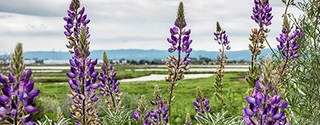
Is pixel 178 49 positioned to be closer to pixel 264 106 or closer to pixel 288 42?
pixel 288 42

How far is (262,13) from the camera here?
16.0ft

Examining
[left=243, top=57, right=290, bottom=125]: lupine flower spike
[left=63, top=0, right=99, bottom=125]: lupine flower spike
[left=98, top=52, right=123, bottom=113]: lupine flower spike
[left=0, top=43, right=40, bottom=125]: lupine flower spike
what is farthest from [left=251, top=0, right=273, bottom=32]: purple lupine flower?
[left=0, top=43, right=40, bottom=125]: lupine flower spike

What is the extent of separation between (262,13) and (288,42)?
600 millimetres

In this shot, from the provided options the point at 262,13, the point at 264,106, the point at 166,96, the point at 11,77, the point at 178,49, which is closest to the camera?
the point at 11,77

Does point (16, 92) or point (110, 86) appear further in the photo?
point (110, 86)

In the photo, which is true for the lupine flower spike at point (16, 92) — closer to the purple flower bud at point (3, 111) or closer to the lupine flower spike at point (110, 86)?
the purple flower bud at point (3, 111)

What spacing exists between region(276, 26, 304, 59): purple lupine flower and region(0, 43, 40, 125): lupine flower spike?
342cm

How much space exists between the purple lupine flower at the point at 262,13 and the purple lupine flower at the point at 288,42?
344 millimetres

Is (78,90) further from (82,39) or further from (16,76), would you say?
(16,76)

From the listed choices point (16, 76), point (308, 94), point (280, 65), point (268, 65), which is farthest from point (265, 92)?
point (280, 65)

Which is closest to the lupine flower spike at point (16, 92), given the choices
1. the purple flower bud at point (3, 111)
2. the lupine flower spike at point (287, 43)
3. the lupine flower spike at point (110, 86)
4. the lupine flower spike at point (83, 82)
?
the purple flower bud at point (3, 111)

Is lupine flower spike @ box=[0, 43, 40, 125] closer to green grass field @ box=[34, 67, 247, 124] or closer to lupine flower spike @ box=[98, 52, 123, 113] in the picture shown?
lupine flower spike @ box=[98, 52, 123, 113]

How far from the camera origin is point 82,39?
2.45m

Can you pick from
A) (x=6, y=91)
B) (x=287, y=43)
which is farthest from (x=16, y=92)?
(x=287, y=43)
